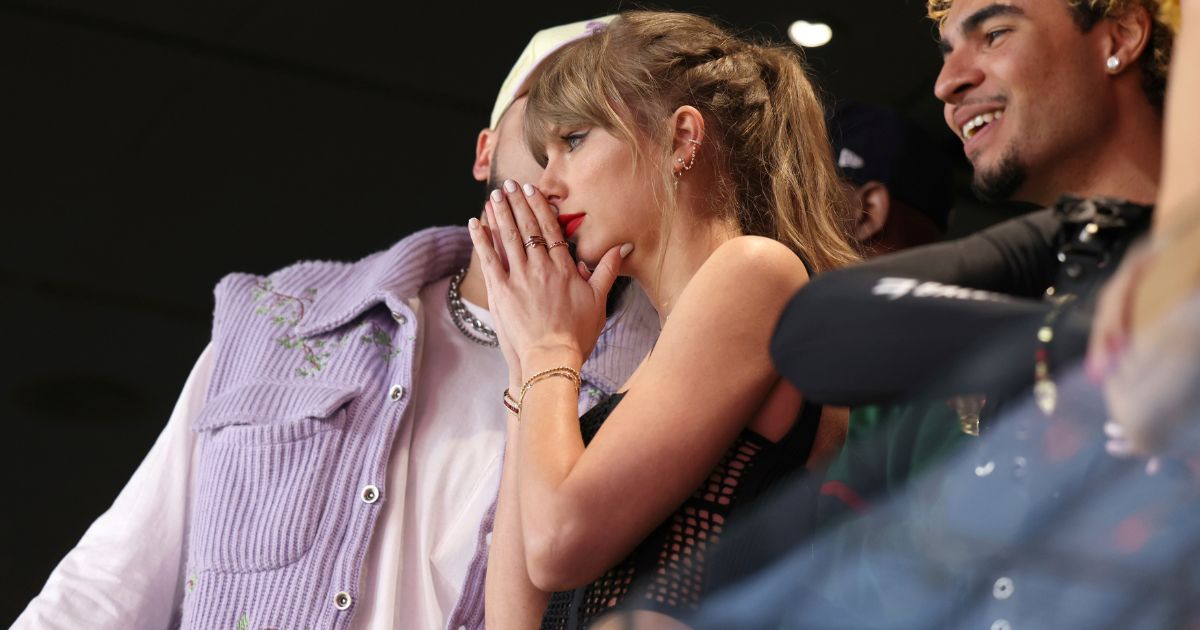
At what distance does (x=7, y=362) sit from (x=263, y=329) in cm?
119

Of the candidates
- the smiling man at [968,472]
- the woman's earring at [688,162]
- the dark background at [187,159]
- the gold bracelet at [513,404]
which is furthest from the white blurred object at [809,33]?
the smiling man at [968,472]

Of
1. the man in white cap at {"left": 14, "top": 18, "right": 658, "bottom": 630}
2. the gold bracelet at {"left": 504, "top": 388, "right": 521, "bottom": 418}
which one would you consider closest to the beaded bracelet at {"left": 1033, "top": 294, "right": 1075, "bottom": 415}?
the gold bracelet at {"left": 504, "top": 388, "right": 521, "bottom": 418}

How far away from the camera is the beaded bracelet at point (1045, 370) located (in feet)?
2.29

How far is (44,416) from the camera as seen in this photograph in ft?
9.64

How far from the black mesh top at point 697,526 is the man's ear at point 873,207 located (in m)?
0.89

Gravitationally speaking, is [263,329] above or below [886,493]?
above

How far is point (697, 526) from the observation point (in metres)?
1.23

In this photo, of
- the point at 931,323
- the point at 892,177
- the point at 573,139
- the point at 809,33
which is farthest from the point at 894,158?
the point at 931,323

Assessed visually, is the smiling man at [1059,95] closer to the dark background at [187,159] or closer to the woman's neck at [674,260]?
the woman's neck at [674,260]

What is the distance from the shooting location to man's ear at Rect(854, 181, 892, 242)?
2.16 m

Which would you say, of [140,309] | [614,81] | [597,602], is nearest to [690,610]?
[597,602]

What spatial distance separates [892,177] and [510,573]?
3.49 ft

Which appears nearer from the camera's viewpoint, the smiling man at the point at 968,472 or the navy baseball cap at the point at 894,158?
the smiling man at the point at 968,472

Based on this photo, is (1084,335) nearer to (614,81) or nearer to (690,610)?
(690,610)
